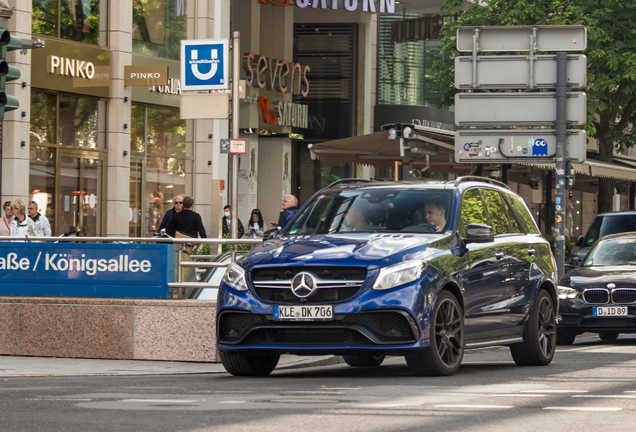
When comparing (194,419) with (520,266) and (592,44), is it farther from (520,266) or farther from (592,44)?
(592,44)

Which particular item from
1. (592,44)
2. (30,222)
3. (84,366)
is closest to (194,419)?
(84,366)

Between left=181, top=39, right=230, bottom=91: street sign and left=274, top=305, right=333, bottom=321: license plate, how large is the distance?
8671 mm

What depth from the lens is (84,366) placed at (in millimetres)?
11672

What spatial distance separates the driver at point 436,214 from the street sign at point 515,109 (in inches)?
383

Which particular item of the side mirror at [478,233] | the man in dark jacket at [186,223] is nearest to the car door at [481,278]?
the side mirror at [478,233]

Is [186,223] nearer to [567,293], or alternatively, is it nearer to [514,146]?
[514,146]

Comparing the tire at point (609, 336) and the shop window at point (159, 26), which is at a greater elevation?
the shop window at point (159, 26)

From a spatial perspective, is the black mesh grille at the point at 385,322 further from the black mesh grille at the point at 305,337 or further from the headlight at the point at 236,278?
the headlight at the point at 236,278

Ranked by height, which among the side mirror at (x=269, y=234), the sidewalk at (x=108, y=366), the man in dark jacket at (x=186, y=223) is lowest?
the sidewalk at (x=108, y=366)

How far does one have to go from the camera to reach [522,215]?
1198 cm

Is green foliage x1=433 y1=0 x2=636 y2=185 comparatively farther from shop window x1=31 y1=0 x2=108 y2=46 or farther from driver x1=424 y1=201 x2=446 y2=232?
driver x1=424 y1=201 x2=446 y2=232

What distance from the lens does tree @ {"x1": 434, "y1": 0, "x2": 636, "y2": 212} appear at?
30.9m

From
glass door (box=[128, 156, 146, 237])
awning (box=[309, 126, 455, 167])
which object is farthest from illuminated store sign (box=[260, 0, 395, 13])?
awning (box=[309, 126, 455, 167])

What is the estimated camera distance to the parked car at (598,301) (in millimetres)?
14852
